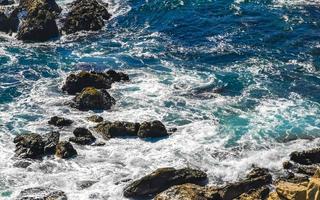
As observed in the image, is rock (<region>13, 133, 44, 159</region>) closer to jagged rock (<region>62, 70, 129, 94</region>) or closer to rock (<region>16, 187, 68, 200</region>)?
rock (<region>16, 187, 68, 200</region>)

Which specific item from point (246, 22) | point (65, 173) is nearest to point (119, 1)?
point (246, 22)

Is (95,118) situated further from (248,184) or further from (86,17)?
(86,17)

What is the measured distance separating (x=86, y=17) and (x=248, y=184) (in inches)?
1312

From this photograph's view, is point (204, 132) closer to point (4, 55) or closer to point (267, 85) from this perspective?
point (267, 85)

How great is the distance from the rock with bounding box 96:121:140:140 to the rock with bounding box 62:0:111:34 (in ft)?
72.9

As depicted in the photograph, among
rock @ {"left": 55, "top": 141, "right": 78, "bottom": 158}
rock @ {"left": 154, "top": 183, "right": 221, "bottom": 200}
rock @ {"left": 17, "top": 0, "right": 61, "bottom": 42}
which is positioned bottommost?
rock @ {"left": 55, "top": 141, "right": 78, "bottom": 158}

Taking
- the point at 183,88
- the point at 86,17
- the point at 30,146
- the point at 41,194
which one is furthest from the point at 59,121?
the point at 86,17

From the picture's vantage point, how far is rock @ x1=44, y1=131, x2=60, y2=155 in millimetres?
33281

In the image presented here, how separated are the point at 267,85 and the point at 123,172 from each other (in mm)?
16110

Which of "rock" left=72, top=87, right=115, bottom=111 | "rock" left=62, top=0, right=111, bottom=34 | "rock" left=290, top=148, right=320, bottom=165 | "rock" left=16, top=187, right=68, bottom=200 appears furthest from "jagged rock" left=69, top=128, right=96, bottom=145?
"rock" left=62, top=0, right=111, bottom=34

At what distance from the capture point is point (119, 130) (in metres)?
35.2

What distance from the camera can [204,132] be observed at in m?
35.4

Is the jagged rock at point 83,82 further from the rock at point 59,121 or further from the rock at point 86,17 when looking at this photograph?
the rock at point 86,17

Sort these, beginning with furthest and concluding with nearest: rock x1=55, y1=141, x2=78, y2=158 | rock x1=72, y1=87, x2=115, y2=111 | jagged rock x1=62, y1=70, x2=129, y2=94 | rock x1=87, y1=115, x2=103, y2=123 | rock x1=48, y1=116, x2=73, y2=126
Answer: jagged rock x1=62, y1=70, x2=129, y2=94, rock x1=72, y1=87, x2=115, y2=111, rock x1=87, y1=115, x2=103, y2=123, rock x1=48, y1=116, x2=73, y2=126, rock x1=55, y1=141, x2=78, y2=158
